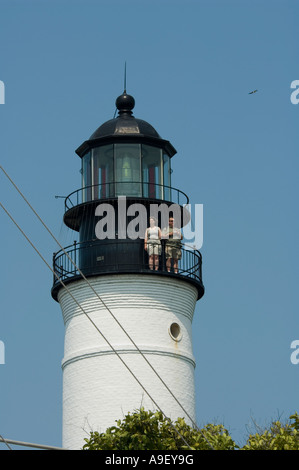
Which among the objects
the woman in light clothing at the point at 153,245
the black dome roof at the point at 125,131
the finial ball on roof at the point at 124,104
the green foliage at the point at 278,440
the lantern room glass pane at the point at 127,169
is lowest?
the green foliage at the point at 278,440

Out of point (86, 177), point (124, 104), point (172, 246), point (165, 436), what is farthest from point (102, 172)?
point (165, 436)

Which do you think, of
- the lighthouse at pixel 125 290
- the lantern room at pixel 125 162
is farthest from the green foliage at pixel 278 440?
the lantern room at pixel 125 162

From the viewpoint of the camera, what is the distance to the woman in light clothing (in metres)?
37.5

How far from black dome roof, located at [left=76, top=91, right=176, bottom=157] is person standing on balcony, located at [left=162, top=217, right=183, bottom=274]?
106 inches

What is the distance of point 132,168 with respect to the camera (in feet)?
128

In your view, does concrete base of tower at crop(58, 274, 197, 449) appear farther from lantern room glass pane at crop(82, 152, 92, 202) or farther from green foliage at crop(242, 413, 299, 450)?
green foliage at crop(242, 413, 299, 450)

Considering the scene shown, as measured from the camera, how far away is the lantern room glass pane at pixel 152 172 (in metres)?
38.8

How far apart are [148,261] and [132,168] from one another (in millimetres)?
2879

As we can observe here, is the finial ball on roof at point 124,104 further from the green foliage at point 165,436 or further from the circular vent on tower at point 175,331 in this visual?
the green foliage at point 165,436

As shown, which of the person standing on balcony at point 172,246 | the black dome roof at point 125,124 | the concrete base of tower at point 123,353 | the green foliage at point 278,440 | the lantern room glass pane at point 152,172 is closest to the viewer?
the green foliage at point 278,440

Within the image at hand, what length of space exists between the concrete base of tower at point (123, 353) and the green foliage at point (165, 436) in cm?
584
